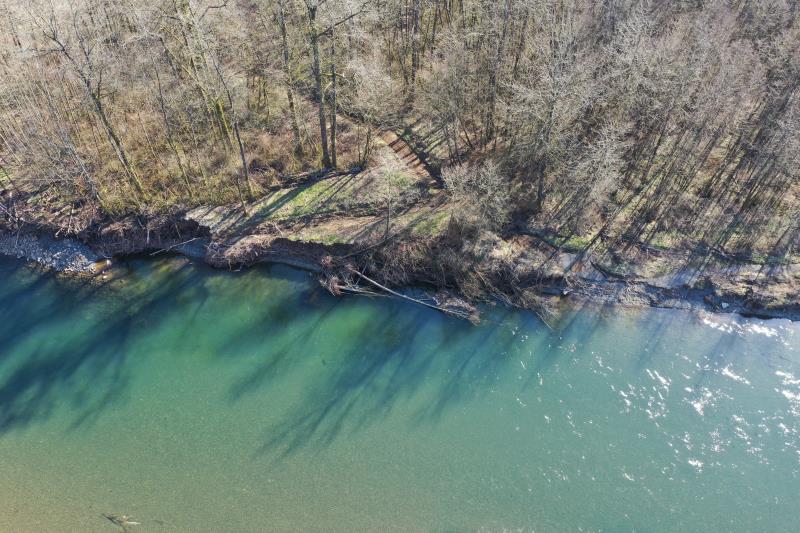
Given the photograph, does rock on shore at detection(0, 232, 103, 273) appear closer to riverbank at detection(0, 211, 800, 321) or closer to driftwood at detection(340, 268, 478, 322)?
riverbank at detection(0, 211, 800, 321)

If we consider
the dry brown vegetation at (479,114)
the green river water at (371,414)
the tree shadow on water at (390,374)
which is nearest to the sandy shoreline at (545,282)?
the green river water at (371,414)

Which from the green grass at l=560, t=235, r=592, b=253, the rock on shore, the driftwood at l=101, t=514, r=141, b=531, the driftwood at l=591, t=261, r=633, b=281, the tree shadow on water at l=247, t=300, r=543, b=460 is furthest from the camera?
the rock on shore

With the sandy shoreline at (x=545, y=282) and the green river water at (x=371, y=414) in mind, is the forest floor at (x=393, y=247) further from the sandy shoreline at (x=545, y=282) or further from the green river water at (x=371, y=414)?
the green river water at (x=371, y=414)

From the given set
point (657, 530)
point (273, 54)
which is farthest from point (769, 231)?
point (273, 54)

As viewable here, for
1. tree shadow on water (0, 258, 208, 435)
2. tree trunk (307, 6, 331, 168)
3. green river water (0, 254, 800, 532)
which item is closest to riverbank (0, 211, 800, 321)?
green river water (0, 254, 800, 532)

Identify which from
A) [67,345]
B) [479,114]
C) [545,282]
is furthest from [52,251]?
[545,282]

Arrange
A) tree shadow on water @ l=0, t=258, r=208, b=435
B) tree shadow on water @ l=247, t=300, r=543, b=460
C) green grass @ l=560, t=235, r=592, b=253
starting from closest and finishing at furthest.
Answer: tree shadow on water @ l=247, t=300, r=543, b=460 < tree shadow on water @ l=0, t=258, r=208, b=435 < green grass @ l=560, t=235, r=592, b=253
